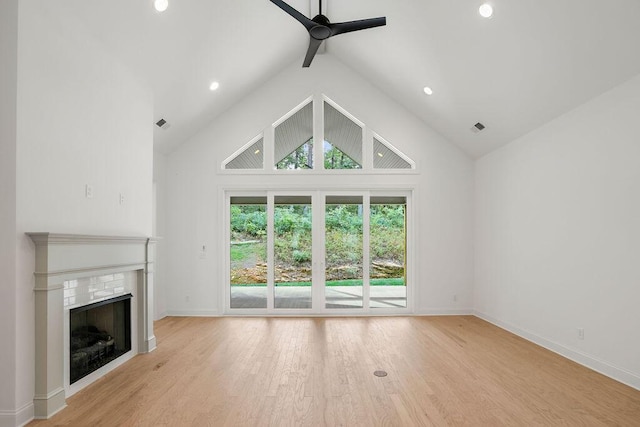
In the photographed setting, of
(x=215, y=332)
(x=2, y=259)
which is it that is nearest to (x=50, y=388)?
(x=2, y=259)

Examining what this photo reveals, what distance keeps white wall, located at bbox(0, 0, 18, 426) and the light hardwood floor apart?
60 cm

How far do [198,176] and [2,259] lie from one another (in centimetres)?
405

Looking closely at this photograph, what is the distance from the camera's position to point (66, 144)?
10.7ft

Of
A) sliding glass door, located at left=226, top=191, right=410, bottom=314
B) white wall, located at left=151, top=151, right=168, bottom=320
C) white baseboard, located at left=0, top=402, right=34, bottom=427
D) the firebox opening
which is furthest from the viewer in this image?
sliding glass door, located at left=226, top=191, right=410, bottom=314

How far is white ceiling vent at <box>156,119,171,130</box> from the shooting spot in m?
5.55

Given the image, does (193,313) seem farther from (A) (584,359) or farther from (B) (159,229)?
(A) (584,359)

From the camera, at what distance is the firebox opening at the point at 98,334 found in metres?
3.43

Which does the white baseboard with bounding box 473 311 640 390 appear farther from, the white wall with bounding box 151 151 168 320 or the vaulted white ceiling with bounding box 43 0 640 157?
the white wall with bounding box 151 151 168 320

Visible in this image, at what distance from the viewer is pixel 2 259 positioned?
2727 mm

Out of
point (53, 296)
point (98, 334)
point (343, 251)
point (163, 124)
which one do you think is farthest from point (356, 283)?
point (53, 296)

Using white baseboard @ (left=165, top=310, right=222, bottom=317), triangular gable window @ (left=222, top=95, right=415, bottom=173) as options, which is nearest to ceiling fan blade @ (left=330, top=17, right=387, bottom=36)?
triangular gable window @ (left=222, top=95, right=415, bottom=173)

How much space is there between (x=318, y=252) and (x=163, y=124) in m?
2.99

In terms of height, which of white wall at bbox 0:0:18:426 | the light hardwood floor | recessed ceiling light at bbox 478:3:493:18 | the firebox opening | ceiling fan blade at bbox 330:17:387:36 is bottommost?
the light hardwood floor

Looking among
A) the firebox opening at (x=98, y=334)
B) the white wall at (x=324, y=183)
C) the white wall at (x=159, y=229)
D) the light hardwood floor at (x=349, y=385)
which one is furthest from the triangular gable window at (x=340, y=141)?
the firebox opening at (x=98, y=334)
